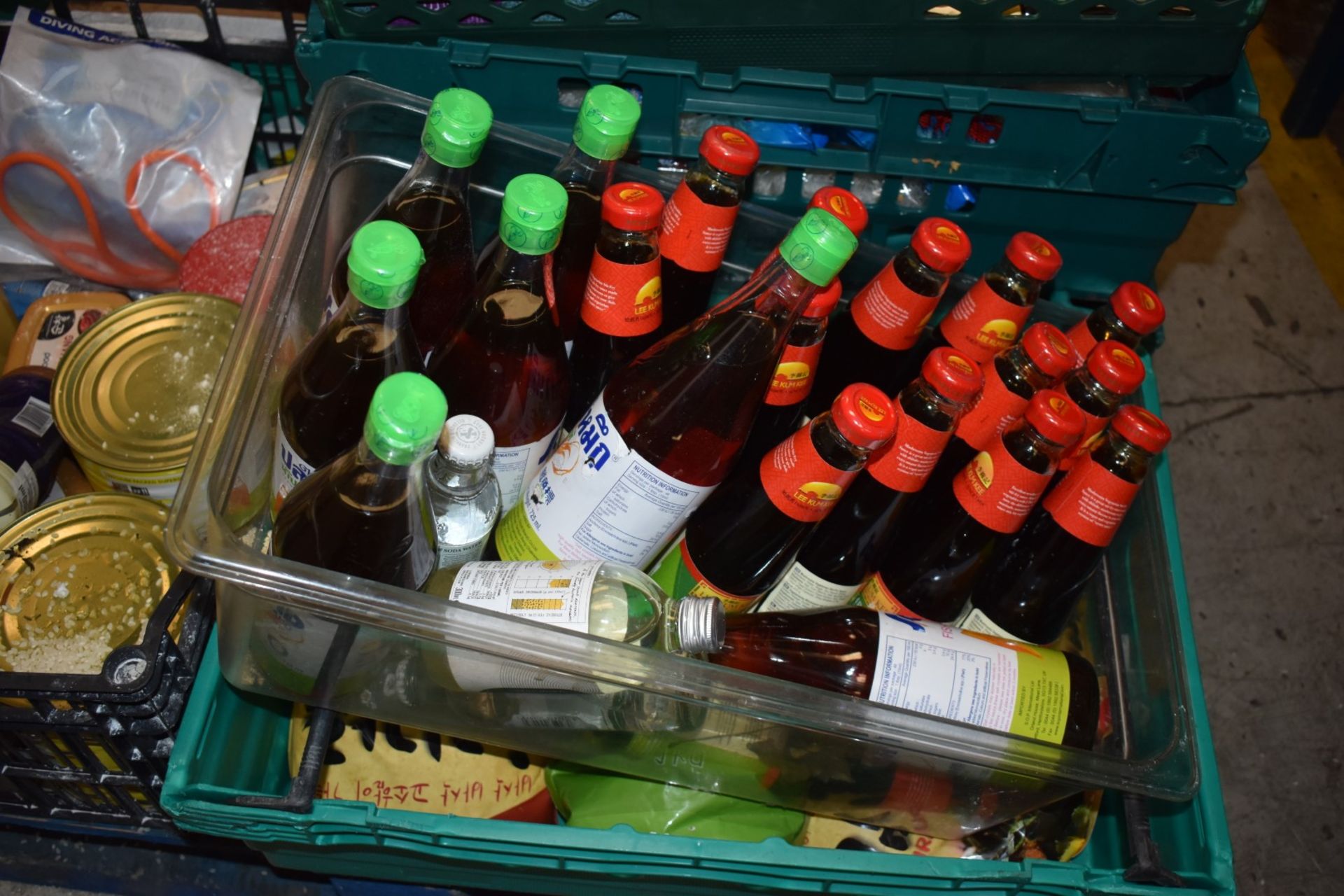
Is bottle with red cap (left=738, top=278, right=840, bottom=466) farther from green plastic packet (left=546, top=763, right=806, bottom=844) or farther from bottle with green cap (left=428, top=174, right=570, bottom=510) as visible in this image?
green plastic packet (left=546, top=763, right=806, bottom=844)

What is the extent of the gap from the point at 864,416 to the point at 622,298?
0.82 feet

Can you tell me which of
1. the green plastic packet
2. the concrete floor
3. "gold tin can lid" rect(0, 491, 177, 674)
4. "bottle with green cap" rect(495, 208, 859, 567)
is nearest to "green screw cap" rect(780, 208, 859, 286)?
"bottle with green cap" rect(495, 208, 859, 567)

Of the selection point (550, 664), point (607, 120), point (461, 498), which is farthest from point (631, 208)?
point (550, 664)

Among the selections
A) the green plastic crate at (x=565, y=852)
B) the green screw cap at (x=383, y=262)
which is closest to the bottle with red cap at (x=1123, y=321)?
the green plastic crate at (x=565, y=852)

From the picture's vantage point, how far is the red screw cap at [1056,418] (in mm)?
863

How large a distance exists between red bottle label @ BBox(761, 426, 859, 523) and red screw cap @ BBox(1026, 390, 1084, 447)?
0.52 ft

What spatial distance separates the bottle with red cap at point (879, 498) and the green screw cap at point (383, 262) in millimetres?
400

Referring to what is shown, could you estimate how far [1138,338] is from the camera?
1009 millimetres

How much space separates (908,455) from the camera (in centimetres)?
89

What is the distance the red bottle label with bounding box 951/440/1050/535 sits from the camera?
0.90m

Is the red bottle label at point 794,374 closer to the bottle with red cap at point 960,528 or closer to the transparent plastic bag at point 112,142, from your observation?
the bottle with red cap at point 960,528

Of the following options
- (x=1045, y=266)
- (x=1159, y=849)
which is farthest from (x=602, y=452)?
(x=1159, y=849)

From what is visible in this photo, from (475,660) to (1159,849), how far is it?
0.67 m

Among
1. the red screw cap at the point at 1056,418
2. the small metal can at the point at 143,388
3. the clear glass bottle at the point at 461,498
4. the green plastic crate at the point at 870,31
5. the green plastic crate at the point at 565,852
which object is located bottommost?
the green plastic crate at the point at 565,852
